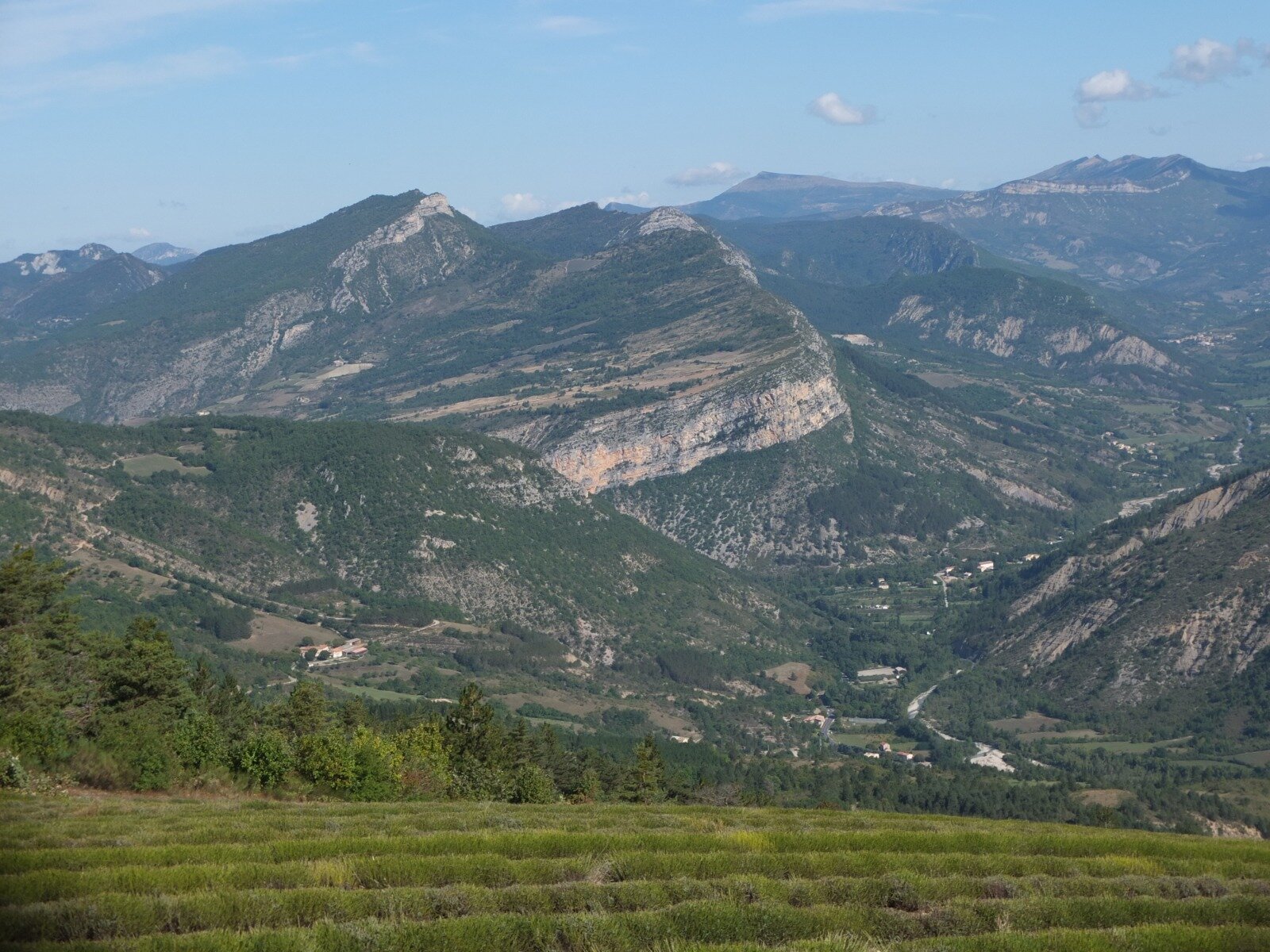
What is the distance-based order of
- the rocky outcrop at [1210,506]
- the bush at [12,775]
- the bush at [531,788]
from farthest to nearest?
the rocky outcrop at [1210,506], the bush at [531,788], the bush at [12,775]

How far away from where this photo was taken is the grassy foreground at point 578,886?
2448 cm

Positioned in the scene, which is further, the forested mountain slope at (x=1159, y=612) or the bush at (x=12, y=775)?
the forested mountain slope at (x=1159, y=612)

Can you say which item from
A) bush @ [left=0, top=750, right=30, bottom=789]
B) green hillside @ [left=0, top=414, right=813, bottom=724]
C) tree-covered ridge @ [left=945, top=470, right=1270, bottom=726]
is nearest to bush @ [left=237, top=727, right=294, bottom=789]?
bush @ [left=0, top=750, right=30, bottom=789]

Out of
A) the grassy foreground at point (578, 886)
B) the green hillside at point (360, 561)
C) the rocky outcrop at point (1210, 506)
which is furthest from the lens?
the rocky outcrop at point (1210, 506)

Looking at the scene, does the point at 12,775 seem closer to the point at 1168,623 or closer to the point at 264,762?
the point at 264,762

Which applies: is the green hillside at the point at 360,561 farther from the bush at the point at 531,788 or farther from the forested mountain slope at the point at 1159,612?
the bush at the point at 531,788

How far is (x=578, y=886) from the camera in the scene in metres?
28.2

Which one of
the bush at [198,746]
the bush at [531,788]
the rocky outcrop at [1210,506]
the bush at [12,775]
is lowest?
the rocky outcrop at [1210,506]

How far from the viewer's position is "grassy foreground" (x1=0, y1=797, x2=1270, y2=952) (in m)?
24.5

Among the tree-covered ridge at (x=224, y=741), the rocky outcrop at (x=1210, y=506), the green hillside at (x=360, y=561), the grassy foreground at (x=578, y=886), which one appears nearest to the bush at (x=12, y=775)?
the tree-covered ridge at (x=224, y=741)

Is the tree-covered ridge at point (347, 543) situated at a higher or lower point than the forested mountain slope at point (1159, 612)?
higher

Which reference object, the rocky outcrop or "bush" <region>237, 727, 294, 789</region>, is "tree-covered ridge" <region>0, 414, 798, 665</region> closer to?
the rocky outcrop

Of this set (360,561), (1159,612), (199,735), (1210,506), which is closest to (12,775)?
(199,735)

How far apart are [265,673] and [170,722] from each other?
79.7 meters
